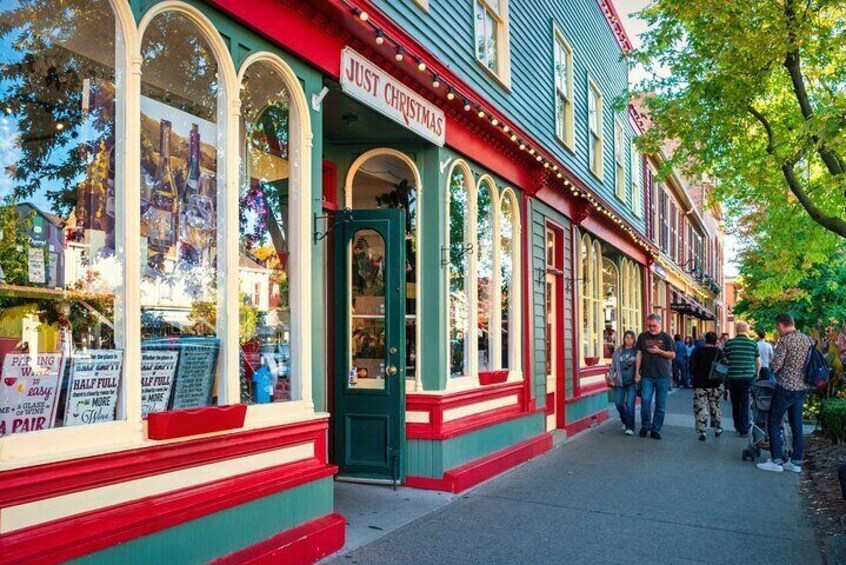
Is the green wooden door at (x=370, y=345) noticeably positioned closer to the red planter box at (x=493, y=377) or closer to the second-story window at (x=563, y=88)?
the red planter box at (x=493, y=377)

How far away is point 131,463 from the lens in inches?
145

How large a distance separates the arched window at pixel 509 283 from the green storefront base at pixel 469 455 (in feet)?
2.83

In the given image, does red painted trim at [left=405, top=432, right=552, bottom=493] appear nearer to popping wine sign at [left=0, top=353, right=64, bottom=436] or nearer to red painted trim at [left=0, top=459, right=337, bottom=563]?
red painted trim at [left=0, top=459, right=337, bottom=563]

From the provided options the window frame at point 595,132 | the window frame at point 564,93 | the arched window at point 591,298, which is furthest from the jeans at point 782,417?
the window frame at point 595,132

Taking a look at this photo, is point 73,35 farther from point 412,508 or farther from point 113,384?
point 412,508

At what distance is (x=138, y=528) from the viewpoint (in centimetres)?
363

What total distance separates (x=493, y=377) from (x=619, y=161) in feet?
33.3

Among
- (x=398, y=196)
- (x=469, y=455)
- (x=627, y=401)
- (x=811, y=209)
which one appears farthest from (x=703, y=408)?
(x=398, y=196)

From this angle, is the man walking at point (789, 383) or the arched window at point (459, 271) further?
the man walking at point (789, 383)

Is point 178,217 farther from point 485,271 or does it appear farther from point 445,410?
point 485,271

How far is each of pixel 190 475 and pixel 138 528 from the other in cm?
48

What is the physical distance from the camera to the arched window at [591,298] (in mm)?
13344

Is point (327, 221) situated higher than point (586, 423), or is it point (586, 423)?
point (327, 221)

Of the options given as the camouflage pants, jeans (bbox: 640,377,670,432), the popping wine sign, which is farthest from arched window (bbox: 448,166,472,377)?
the camouflage pants
